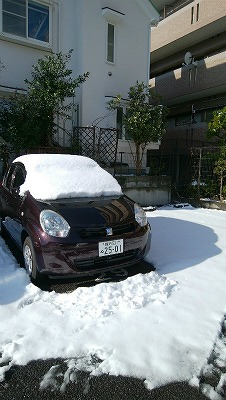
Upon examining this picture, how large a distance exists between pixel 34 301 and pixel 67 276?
41 cm

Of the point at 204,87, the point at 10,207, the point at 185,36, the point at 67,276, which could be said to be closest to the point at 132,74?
the point at 204,87

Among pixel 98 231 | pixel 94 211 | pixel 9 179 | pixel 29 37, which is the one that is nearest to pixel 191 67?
pixel 29 37

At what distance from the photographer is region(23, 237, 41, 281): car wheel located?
3.22 m

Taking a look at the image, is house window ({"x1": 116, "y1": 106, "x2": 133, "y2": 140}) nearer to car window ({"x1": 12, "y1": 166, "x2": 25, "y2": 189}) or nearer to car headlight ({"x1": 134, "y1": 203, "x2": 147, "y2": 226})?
car window ({"x1": 12, "y1": 166, "x2": 25, "y2": 189})

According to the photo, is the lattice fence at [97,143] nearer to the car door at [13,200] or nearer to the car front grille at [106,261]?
the car door at [13,200]

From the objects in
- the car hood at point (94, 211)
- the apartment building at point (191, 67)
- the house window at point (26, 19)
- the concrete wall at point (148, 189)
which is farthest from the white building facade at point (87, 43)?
the car hood at point (94, 211)

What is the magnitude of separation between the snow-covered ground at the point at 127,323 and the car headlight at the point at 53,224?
0.63 meters

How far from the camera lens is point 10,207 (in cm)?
431

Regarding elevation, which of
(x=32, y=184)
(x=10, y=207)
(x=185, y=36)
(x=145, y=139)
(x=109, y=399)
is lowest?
(x=109, y=399)

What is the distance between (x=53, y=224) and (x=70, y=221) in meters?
0.19

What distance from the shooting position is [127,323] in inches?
103

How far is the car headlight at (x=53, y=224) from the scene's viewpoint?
124 inches

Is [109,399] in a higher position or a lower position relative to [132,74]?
lower

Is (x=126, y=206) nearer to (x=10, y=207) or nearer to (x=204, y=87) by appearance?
(x=10, y=207)
